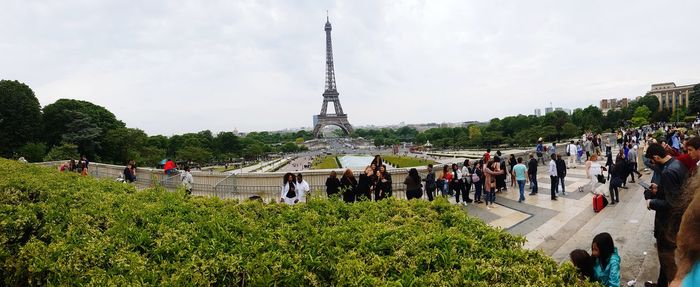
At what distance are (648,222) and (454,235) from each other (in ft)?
23.0

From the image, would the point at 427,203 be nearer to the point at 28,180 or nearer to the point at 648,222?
the point at 648,222

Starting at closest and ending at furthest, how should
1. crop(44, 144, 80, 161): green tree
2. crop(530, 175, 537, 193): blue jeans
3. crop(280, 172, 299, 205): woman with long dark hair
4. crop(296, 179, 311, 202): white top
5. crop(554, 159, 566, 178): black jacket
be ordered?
crop(280, 172, 299, 205): woman with long dark hair
crop(296, 179, 311, 202): white top
crop(554, 159, 566, 178): black jacket
crop(530, 175, 537, 193): blue jeans
crop(44, 144, 80, 161): green tree

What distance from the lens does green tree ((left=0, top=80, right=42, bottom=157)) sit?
39.3m

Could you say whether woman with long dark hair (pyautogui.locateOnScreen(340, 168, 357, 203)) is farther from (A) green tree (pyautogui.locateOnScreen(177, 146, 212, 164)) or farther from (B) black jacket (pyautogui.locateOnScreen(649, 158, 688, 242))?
(A) green tree (pyautogui.locateOnScreen(177, 146, 212, 164))

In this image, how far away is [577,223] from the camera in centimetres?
834

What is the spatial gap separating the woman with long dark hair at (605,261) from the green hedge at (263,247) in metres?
1.49

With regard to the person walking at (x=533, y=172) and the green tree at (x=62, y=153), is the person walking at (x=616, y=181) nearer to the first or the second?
the person walking at (x=533, y=172)

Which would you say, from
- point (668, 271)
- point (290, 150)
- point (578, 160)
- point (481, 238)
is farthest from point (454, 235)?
point (290, 150)

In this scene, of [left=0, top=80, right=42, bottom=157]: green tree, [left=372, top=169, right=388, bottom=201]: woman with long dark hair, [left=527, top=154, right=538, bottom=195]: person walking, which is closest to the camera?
[left=372, top=169, right=388, bottom=201]: woman with long dark hair

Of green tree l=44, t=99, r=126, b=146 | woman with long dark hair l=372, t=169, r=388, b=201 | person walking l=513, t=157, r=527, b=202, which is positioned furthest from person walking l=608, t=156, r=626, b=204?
green tree l=44, t=99, r=126, b=146

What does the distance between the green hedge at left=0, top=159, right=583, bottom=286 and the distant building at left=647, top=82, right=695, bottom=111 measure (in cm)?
12602

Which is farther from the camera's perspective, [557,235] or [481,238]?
[557,235]

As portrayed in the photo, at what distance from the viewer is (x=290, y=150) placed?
11238 cm

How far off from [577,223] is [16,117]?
172 ft
